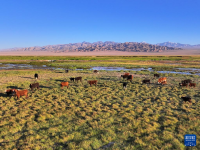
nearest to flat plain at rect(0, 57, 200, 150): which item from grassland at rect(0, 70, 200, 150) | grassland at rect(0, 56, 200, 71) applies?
grassland at rect(0, 70, 200, 150)

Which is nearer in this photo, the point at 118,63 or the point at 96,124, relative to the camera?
the point at 96,124

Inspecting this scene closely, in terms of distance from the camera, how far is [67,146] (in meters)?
6.28

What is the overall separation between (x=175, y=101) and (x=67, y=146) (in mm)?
10204

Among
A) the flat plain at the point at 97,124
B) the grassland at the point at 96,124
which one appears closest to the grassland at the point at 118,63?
the grassland at the point at 96,124

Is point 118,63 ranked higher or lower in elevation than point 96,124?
higher

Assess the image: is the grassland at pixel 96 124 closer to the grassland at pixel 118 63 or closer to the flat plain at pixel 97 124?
the flat plain at pixel 97 124

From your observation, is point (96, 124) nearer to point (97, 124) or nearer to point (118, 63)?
point (97, 124)

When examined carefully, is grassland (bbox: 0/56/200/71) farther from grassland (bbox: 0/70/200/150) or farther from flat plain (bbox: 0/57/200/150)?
flat plain (bbox: 0/57/200/150)

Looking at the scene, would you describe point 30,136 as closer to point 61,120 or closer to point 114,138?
point 61,120

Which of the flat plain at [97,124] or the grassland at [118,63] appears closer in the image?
the flat plain at [97,124]

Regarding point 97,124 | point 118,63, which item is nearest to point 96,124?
point 97,124

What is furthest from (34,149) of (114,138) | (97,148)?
(114,138)

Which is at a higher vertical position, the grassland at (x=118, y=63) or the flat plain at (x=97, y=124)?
the grassland at (x=118, y=63)

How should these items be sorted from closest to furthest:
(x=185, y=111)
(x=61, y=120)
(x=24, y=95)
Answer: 1. (x=61, y=120)
2. (x=185, y=111)
3. (x=24, y=95)
